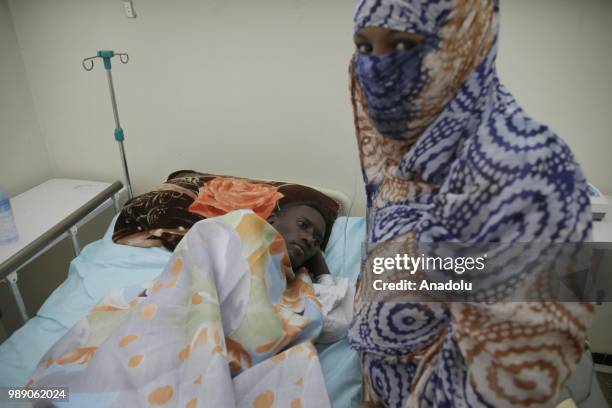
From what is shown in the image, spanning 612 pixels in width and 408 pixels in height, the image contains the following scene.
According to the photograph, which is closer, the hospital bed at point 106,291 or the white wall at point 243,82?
the hospital bed at point 106,291

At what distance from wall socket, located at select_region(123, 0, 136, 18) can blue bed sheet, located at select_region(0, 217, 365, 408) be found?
3.32 ft

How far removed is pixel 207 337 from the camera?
0.99 metres

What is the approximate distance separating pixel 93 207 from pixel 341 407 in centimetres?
157

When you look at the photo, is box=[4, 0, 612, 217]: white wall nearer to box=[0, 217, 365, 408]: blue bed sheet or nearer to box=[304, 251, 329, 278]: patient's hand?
box=[0, 217, 365, 408]: blue bed sheet

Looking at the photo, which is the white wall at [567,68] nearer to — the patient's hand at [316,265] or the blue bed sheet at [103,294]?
the blue bed sheet at [103,294]

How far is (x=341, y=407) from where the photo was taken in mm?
1045

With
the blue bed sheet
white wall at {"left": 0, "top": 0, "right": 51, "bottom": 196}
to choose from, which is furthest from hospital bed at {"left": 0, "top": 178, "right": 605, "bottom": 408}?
white wall at {"left": 0, "top": 0, "right": 51, "bottom": 196}

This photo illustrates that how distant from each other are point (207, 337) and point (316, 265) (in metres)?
0.63

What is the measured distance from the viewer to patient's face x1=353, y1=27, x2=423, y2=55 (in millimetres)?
607

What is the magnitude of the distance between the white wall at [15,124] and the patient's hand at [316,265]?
1643mm

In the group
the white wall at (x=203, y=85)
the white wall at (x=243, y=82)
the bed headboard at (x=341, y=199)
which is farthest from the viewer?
the bed headboard at (x=341, y=199)

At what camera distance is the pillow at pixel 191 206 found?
1.71 metres

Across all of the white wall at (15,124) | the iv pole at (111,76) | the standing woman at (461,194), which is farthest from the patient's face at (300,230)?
the white wall at (15,124)

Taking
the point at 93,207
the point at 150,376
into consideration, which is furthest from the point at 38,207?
the point at 150,376
